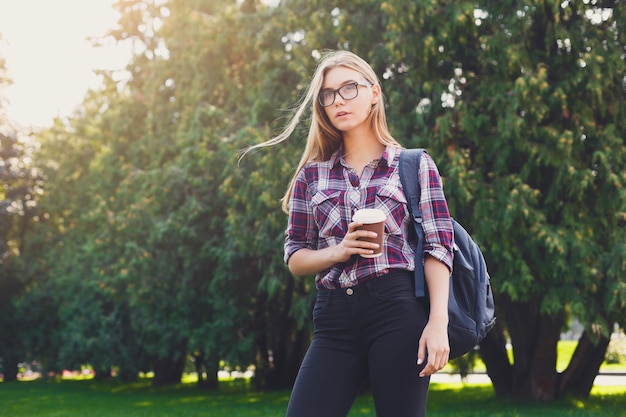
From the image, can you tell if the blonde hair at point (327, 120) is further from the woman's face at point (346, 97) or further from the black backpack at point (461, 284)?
the black backpack at point (461, 284)

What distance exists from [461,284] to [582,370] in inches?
515

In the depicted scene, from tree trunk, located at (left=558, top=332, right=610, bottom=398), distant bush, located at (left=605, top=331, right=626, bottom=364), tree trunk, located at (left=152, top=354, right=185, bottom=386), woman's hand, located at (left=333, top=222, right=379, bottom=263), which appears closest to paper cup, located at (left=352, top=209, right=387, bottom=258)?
woman's hand, located at (left=333, top=222, right=379, bottom=263)

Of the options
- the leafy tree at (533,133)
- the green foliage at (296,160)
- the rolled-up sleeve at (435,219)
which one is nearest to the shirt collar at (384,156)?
the rolled-up sleeve at (435,219)

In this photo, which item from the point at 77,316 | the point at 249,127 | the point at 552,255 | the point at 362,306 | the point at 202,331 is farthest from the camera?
the point at 77,316

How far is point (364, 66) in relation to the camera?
289 centimetres

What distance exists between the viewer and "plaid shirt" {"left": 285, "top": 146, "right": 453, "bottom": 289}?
264 cm

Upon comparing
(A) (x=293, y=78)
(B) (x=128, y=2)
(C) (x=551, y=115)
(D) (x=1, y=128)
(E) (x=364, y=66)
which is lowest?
(E) (x=364, y=66)

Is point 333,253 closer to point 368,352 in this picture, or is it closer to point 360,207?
point 360,207

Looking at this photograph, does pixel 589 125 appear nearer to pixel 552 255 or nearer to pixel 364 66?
pixel 552 255

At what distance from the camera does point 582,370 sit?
14695 mm

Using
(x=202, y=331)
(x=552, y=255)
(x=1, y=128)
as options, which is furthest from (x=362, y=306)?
(x=1, y=128)

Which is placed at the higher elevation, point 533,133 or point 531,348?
point 533,133

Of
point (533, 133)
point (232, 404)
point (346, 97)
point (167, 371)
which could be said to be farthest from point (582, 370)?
point (167, 371)

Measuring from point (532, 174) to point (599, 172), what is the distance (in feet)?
3.19
